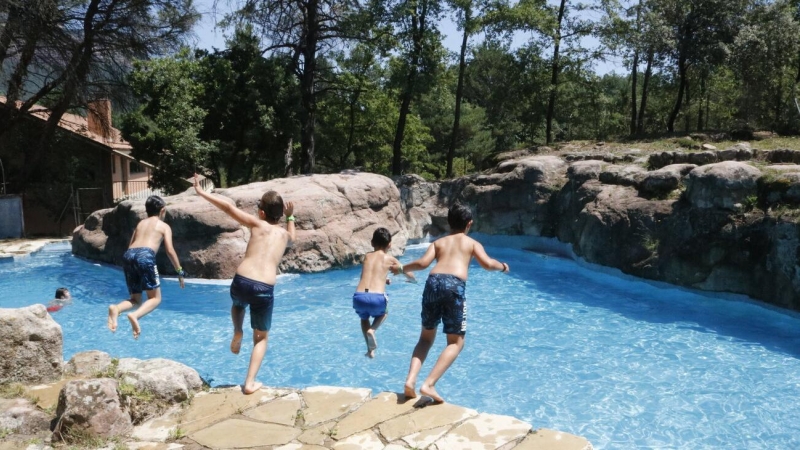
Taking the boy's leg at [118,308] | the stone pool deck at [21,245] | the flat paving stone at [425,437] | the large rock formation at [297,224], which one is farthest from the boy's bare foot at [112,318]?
the stone pool deck at [21,245]

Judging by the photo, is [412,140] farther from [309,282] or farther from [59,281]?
[59,281]

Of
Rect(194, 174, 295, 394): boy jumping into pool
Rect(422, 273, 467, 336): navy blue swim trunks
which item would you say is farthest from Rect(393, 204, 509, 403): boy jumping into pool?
Rect(194, 174, 295, 394): boy jumping into pool

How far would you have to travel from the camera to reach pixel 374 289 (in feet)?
22.5

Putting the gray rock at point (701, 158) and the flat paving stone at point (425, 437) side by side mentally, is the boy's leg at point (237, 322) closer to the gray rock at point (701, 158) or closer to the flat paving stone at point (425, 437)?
the flat paving stone at point (425, 437)

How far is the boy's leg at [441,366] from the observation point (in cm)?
527

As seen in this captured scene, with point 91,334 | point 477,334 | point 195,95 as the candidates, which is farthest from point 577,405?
point 195,95

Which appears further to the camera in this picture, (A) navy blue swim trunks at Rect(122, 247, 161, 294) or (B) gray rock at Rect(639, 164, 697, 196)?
(B) gray rock at Rect(639, 164, 697, 196)

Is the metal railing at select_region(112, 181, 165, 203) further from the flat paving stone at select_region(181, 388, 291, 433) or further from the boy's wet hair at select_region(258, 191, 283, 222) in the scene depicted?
the flat paving stone at select_region(181, 388, 291, 433)

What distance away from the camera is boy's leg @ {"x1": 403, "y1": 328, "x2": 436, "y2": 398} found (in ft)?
17.6

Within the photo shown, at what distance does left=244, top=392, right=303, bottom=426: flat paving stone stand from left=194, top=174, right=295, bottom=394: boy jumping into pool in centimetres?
36

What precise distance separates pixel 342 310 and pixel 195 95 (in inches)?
511

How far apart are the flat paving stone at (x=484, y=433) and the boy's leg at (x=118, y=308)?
3915 millimetres

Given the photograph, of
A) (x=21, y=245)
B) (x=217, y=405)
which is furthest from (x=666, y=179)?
(x=21, y=245)

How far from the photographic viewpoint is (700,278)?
12430 millimetres
